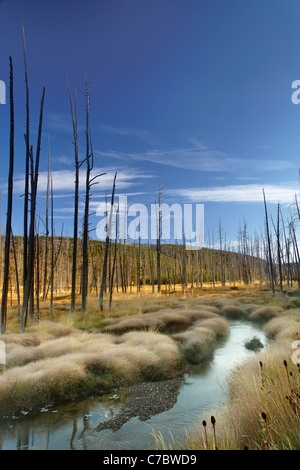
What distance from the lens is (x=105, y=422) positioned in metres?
5.77

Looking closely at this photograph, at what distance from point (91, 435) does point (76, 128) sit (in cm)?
1646

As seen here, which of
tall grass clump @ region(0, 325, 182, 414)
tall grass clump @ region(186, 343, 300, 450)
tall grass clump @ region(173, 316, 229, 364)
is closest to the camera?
tall grass clump @ region(186, 343, 300, 450)

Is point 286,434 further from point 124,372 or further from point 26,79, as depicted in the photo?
point 26,79

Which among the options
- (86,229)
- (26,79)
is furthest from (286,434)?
(86,229)

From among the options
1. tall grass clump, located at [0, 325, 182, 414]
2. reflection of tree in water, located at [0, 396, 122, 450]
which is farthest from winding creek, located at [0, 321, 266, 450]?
tall grass clump, located at [0, 325, 182, 414]

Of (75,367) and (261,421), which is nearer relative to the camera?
(261,421)

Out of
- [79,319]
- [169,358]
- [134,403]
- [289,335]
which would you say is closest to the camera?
[134,403]

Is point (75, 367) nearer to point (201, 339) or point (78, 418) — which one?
point (78, 418)

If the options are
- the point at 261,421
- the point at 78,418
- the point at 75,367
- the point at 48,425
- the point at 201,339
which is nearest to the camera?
the point at 261,421

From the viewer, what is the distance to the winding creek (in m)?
5.00

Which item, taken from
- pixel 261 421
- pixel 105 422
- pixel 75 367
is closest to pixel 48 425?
pixel 105 422

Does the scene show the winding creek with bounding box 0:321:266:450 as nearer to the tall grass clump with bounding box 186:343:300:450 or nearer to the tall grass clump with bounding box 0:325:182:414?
the tall grass clump with bounding box 0:325:182:414

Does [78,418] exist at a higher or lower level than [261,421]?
lower
